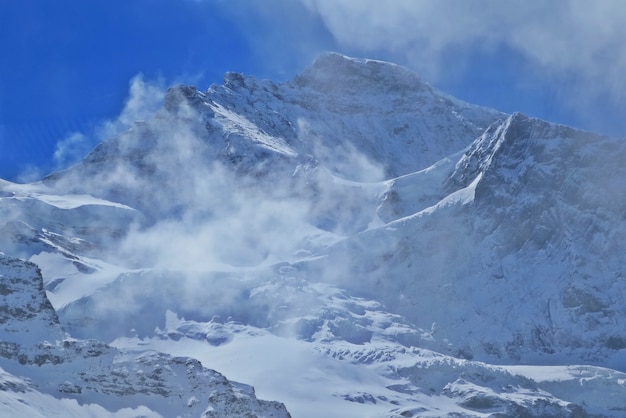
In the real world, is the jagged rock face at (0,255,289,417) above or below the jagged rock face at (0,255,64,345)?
below

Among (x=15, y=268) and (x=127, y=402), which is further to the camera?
(x=15, y=268)

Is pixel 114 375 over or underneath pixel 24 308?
underneath

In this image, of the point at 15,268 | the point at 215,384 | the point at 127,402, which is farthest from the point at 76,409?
the point at 15,268

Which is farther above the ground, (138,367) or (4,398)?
(138,367)

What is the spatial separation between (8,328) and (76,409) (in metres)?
15.1

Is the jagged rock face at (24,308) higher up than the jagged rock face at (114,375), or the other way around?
the jagged rock face at (24,308)

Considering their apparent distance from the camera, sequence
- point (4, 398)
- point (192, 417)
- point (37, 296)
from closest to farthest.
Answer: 1. point (4, 398)
2. point (192, 417)
3. point (37, 296)

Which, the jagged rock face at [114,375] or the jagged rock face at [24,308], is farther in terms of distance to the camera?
the jagged rock face at [24,308]

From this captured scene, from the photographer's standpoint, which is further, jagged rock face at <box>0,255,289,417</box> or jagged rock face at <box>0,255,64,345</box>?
jagged rock face at <box>0,255,64,345</box>

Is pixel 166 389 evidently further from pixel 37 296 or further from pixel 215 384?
pixel 37 296

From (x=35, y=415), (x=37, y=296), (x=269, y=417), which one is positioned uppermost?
(x=37, y=296)

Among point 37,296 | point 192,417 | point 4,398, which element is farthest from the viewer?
point 37,296

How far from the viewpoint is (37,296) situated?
164 metres

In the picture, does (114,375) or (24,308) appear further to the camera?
(24,308)
